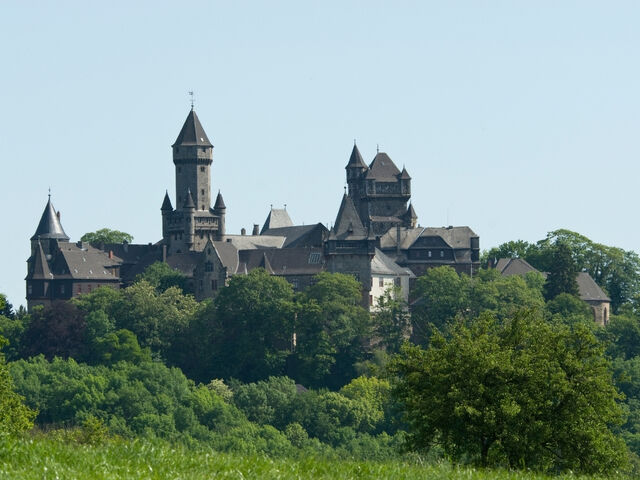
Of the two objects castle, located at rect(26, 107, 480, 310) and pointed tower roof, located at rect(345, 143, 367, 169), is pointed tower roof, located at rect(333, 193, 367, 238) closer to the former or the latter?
castle, located at rect(26, 107, 480, 310)

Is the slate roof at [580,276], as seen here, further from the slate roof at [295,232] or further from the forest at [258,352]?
the slate roof at [295,232]

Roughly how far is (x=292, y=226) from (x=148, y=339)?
3081 cm

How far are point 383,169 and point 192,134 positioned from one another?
17688 mm

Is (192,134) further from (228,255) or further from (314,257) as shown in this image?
(314,257)

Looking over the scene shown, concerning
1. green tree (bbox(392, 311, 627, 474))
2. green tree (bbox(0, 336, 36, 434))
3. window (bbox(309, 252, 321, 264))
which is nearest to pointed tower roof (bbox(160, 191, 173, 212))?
window (bbox(309, 252, 321, 264))

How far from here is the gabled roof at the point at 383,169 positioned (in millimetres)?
163500

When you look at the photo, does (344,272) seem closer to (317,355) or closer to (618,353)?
(317,355)

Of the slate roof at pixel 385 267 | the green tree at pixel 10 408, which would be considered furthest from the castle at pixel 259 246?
the green tree at pixel 10 408

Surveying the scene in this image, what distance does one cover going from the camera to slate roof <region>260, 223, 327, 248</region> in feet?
522

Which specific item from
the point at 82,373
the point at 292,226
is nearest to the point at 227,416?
the point at 82,373

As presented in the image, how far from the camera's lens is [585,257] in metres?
163

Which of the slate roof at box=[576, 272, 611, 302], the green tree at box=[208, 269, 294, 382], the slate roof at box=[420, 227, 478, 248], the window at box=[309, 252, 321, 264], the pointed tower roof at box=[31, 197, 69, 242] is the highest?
the pointed tower roof at box=[31, 197, 69, 242]

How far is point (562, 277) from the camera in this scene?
14400 cm

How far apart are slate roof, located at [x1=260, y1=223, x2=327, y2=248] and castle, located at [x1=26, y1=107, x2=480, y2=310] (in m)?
0.12
